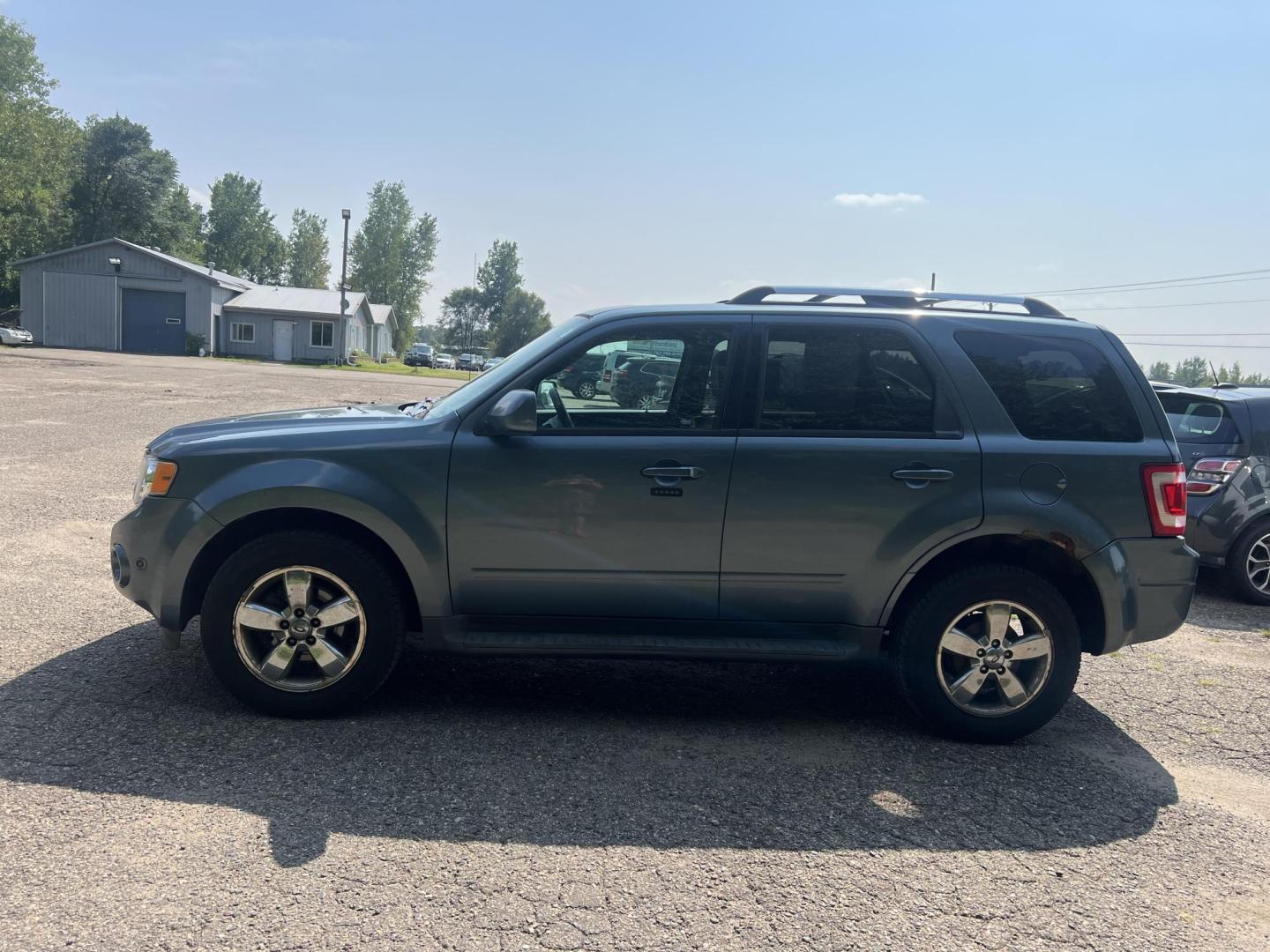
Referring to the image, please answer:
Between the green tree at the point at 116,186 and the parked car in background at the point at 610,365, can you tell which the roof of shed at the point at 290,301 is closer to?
the green tree at the point at 116,186

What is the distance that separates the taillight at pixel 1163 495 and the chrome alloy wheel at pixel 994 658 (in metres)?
0.72

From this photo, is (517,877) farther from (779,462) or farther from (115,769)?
(779,462)

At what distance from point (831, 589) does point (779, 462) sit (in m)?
0.61

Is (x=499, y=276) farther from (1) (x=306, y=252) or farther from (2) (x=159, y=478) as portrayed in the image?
(2) (x=159, y=478)

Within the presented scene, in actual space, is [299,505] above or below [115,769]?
above

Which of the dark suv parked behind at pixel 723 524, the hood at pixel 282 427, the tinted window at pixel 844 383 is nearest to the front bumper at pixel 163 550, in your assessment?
the dark suv parked behind at pixel 723 524

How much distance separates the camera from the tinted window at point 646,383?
4.33 meters

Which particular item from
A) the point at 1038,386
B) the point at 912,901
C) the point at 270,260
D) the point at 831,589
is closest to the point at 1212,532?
the point at 1038,386

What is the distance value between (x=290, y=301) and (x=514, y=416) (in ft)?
191

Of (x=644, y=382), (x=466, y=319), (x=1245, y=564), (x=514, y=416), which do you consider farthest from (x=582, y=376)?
(x=466, y=319)

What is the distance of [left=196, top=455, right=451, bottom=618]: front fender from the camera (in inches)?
161

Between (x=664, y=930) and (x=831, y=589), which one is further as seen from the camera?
(x=831, y=589)

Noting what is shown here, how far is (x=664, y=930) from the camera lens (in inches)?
110

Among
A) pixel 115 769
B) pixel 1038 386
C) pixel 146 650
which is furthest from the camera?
pixel 146 650
